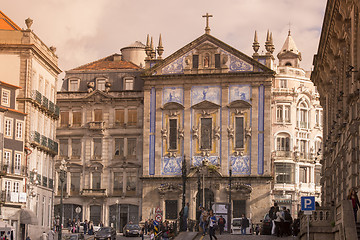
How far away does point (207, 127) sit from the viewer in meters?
93.3

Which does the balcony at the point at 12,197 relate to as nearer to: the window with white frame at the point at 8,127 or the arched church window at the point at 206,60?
the window with white frame at the point at 8,127

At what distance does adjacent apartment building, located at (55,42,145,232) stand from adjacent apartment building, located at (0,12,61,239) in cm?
1693

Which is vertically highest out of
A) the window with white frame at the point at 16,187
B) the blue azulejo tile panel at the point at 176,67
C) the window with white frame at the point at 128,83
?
the blue azulejo tile panel at the point at 176,67

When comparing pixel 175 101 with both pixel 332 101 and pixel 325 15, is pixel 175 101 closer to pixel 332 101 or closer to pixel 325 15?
pixel 332 101

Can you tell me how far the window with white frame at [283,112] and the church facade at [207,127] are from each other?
486 inches

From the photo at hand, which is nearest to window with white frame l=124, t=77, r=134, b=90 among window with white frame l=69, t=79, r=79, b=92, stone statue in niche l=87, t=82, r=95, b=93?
stone statue in niche l=87, t=82, r=95, b=93

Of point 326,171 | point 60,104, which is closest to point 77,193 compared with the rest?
point 60,104

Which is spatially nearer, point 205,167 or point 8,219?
point 8,219

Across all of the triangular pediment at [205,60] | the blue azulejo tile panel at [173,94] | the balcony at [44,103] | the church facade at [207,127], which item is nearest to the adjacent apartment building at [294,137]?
the church facade at [207,127]

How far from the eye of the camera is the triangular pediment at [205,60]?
3686 inches

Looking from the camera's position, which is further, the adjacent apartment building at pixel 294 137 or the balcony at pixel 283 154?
the balcony at pixel 283 154

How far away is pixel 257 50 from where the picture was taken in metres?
94.1

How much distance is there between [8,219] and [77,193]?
28.6 meters

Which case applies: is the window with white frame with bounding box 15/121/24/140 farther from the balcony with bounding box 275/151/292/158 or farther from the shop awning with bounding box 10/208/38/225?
the balcony with bounding box 275/151/292/158
